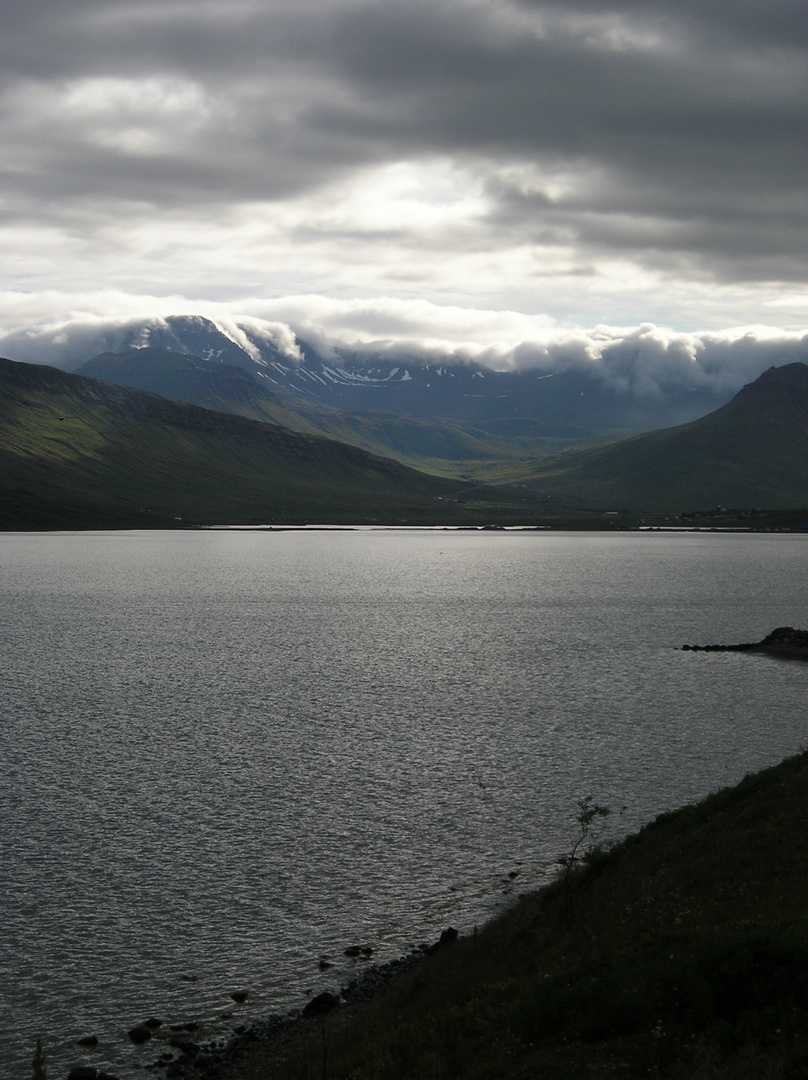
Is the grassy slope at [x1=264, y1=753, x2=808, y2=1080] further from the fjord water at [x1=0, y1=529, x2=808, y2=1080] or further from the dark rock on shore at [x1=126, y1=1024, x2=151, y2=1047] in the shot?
the fjord water at [x1=0, y1=529, x2=808, y2=1080]

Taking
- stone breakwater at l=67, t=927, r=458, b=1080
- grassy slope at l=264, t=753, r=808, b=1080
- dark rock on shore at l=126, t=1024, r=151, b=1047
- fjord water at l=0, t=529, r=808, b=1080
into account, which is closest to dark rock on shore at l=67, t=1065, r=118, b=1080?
stone breakwater at l=67, t=927, r=458, b=1080

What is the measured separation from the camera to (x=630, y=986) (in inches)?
779

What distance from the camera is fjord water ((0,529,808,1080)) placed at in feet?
97.7

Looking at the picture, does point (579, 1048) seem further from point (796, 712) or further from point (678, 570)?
point (678, 570)

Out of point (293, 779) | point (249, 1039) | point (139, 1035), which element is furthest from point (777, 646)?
point (139, 1035)

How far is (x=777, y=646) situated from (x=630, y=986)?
79.0 metres

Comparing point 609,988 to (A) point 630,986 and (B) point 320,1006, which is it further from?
(B) point 320,1006

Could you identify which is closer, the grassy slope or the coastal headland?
the grassy slope

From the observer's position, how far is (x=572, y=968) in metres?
21.6

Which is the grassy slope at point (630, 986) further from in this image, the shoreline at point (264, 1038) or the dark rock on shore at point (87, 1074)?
the dark rock on shore at point (87, 1074)

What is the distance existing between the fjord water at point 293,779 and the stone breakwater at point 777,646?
3670mm

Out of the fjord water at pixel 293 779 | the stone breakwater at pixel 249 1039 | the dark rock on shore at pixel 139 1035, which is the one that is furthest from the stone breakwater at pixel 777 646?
the dark rock on shore at pixel 139 1035

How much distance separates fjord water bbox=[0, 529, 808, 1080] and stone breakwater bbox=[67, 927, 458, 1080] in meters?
0.59

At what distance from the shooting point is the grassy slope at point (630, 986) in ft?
58.0
